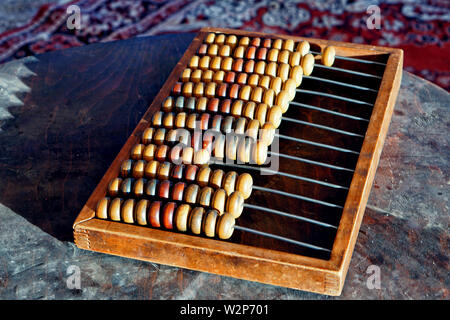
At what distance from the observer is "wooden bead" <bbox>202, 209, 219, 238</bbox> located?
1336 millimetres

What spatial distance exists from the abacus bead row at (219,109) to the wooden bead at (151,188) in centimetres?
24

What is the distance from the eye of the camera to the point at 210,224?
1336 mm

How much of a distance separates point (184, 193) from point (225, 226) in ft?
0.53

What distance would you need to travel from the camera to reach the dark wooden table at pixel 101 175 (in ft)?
4.37

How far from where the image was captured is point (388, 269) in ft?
4.47

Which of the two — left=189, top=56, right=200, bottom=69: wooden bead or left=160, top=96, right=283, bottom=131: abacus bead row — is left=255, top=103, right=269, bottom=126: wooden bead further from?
left=189, top=56, right=200, bottom=69: wooden bead

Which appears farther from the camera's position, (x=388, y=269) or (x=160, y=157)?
(x=160, y=157)

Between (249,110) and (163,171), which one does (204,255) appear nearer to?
(163,171)

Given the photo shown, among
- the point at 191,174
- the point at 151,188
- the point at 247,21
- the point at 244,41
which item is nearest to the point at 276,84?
the point at 244,41

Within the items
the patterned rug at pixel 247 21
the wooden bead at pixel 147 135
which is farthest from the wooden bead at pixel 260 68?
the patterned rug at pixel 247 21

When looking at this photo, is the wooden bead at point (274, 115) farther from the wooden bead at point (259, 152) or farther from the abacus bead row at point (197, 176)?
the abacus bead row at point (197, 176)
